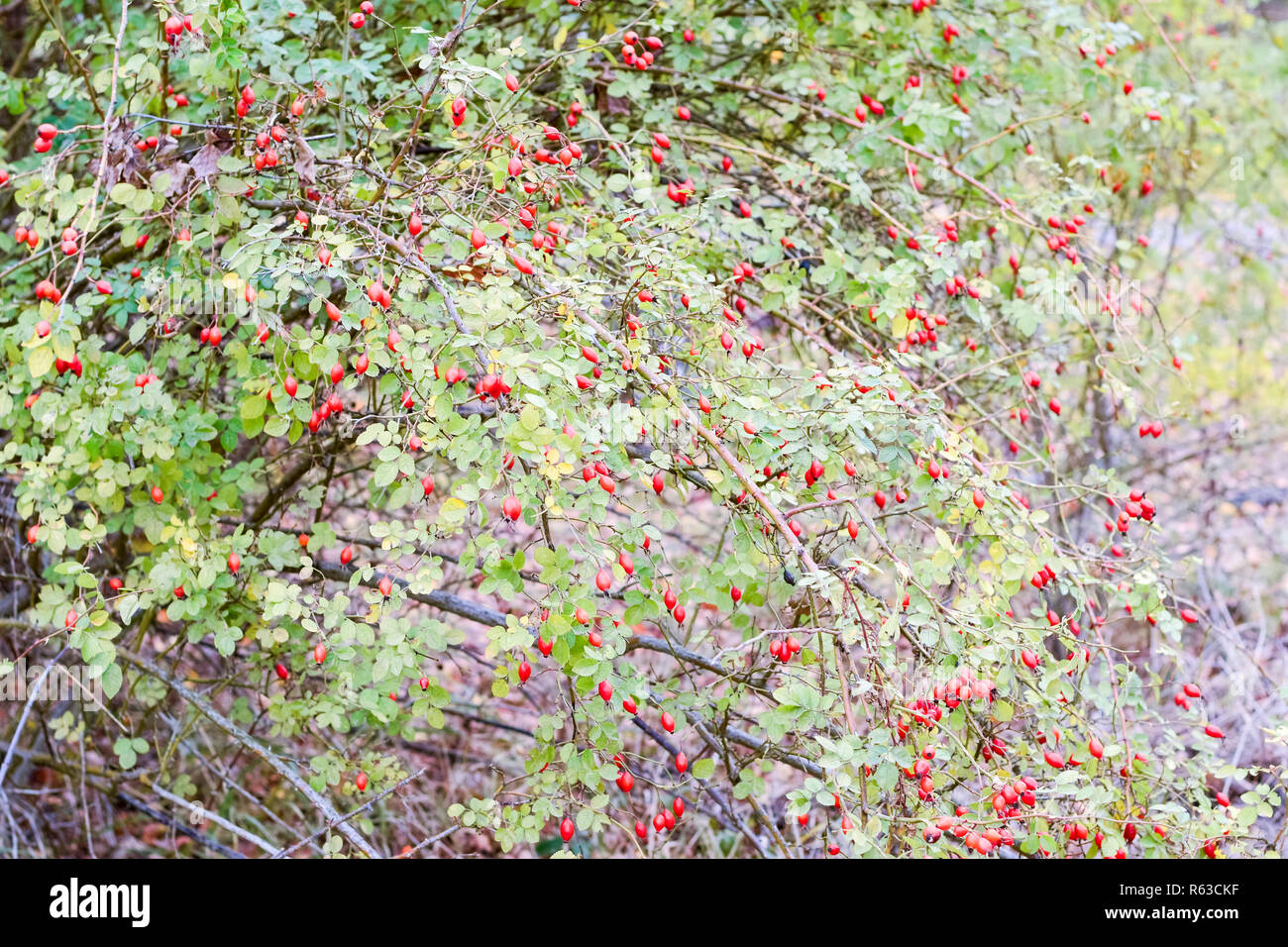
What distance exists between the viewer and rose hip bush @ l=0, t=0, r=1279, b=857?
182 centimetres

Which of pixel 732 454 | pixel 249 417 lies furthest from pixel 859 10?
pixel 249 417

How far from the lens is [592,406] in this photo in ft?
5.94

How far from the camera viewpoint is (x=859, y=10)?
2736mm

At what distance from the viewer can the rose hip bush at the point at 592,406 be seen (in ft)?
5.96

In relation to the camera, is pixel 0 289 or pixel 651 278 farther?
pixel 0 289

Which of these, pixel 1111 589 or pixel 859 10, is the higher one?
pixel 859 10

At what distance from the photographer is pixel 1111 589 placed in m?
2.15
